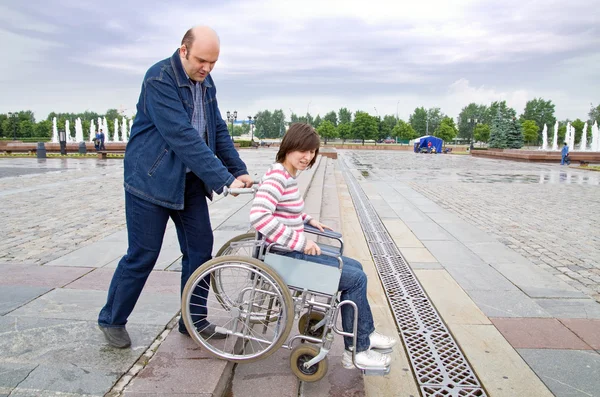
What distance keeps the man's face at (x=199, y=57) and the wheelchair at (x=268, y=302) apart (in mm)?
695

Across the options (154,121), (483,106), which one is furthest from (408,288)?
(483,106)

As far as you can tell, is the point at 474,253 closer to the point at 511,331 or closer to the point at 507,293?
the point at 507,293

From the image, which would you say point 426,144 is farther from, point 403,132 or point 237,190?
point 237,190

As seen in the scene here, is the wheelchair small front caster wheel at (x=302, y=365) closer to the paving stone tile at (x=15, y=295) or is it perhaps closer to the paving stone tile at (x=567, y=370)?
the paving stone tile at (x=567, y=370)

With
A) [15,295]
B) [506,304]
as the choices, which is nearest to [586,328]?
[506,304]

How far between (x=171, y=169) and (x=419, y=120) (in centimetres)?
12950

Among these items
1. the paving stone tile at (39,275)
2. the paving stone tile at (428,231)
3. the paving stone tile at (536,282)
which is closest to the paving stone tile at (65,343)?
the paving stone tile at (39,275)

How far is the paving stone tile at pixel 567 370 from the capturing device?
107 inches

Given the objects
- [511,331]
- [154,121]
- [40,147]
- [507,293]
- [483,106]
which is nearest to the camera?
[154,121]

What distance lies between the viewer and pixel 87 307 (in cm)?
344

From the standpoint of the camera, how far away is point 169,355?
2.71m

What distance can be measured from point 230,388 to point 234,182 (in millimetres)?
1175

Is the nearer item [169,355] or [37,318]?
[169,355]

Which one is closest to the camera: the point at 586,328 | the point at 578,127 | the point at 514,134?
the point at 586,328
